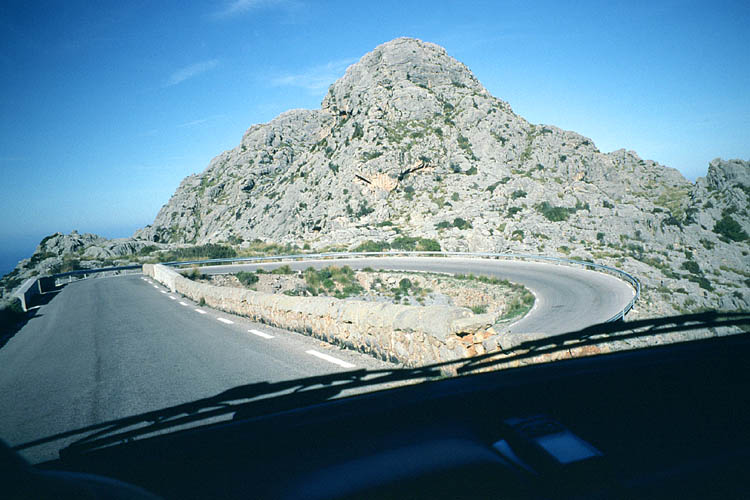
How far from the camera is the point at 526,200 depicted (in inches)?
1802

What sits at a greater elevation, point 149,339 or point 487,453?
point 487,453

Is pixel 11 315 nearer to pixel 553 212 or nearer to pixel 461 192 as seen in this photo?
pixel 553 212

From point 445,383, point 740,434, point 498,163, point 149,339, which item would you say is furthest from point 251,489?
point 498,163

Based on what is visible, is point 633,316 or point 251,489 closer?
point 251,489

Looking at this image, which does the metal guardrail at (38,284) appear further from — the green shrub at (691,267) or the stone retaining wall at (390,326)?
the green shrub at (691,267)

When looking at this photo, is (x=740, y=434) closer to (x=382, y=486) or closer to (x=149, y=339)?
(x=382, y=486)

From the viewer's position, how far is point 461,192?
51.1 m

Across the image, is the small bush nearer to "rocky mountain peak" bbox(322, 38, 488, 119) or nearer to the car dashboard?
"rocky mountain peak" bbox(322, 38, 488, 119)

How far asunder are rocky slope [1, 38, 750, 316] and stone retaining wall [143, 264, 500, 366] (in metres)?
15.1

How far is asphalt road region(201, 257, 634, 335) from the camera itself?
1527cm

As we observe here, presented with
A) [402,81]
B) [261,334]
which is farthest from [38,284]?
[402,81]

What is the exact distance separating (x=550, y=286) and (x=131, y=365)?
21405mm

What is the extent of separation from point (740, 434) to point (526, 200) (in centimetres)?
Result: 4839

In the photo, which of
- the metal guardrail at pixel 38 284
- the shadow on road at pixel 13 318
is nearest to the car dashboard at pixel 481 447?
the shadow on road at pixel 13 318
